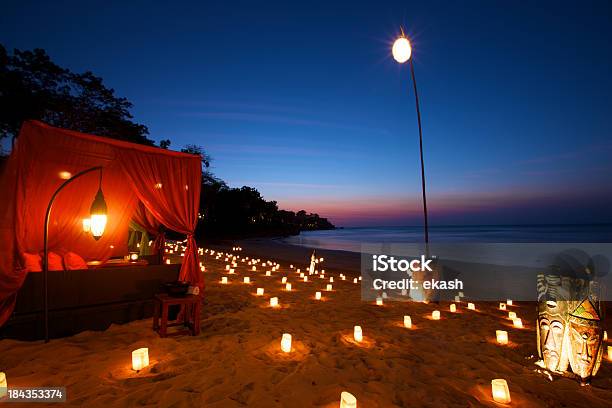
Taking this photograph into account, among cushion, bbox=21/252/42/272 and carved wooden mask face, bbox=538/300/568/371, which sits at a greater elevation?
cushion, bbox=21/252/42/272

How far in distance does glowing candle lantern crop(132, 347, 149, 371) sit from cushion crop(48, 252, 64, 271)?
10.7 feet

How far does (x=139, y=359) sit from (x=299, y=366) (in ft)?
5.94

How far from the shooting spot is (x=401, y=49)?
260 inches

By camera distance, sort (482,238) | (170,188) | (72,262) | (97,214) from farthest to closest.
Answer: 1. (482,238)
2. (72,262)
3. (170,188)
4. (97,214)

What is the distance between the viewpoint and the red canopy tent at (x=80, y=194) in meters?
4.04

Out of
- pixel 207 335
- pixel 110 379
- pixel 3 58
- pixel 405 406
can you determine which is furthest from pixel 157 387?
pixel 3 58

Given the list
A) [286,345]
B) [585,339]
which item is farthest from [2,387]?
[585,339]

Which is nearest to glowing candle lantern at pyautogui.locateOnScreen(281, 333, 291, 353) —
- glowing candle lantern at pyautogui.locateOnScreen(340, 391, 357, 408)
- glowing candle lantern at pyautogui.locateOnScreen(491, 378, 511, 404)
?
glowing candle lantern at pyautogui.locateOnScreen(340, 391, 357, 408)

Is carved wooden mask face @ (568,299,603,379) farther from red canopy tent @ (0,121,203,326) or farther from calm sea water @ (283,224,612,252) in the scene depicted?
calm sea water @ (283,224,612,252)

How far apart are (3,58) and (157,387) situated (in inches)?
599

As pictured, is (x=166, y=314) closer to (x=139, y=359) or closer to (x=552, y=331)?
(x=139, y=359)

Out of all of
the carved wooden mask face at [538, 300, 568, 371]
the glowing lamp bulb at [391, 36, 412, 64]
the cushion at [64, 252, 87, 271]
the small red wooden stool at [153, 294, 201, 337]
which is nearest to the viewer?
the carved wooden mask face at [538, 300, 568, 371]

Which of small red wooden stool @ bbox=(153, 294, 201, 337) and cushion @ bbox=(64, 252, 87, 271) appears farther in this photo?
cushion @ bbox=(64, 252, 87, 271)

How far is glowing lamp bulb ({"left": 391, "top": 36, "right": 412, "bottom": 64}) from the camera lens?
6.60 m
